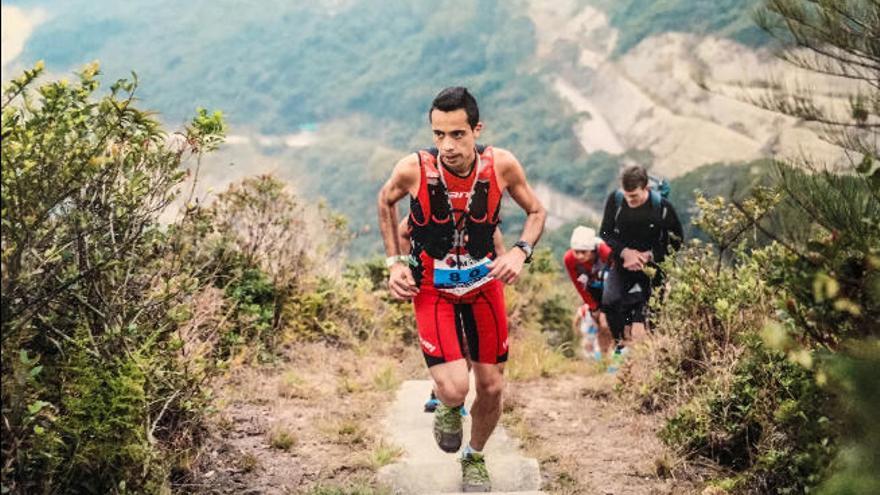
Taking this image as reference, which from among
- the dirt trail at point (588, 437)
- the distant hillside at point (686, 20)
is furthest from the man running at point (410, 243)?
the distant hillside at point (686, 20)

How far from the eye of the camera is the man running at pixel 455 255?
4426 mm

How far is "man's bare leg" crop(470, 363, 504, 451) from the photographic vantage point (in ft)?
14.9

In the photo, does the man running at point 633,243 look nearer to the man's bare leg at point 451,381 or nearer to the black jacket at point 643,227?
the black jacket at point 643,227

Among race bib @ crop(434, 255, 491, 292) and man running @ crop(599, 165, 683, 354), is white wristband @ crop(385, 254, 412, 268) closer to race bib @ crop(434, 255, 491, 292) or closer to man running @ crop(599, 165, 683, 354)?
race bib @ crop(434, 255, 491, 292)

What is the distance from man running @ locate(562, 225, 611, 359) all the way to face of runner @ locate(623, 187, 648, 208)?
61 cm

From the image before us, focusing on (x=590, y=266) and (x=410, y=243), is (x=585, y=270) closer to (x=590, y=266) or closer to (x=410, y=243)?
(x=590, y=266)

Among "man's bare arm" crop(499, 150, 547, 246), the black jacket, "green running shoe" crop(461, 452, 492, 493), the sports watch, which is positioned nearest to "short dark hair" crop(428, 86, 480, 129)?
"man's bare arm" crop(499, 150, 547, 246)

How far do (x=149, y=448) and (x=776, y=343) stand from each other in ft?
9.18

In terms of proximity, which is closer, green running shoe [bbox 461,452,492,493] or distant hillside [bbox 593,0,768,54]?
green running shoe [bbox 461,452,492,493]

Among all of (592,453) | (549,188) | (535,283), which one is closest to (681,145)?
(549,188)

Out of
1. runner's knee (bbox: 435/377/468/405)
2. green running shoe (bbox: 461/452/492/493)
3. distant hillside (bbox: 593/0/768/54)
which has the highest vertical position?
runner's knee (bbox: 435/377/468/405)

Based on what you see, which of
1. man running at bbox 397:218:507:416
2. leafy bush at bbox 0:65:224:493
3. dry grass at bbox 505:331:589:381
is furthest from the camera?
dry grass at bbox 505:331:589:381

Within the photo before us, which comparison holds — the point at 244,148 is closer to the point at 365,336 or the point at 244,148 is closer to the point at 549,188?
the point at 549,188

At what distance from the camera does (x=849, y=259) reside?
3387 mm
